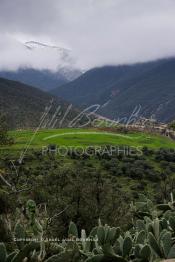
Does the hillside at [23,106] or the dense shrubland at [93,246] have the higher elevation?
the hillside at [23,106]

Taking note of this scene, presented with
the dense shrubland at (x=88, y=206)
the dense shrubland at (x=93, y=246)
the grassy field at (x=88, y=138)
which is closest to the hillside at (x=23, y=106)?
the grassy field at (x=88, y=138)

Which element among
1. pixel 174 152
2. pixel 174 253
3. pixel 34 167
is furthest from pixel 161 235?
pixel 174 152

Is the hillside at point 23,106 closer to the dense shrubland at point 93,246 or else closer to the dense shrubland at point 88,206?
the dense shrubland at point 88,206

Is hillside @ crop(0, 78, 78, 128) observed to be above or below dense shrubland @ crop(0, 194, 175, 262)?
above

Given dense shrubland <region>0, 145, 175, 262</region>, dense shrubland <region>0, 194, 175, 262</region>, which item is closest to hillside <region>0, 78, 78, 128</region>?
dense shrubland <region>0, 145, 175, 262</region>

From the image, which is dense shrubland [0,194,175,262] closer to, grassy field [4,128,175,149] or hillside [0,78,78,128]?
grassy field [4,128,175,149]
